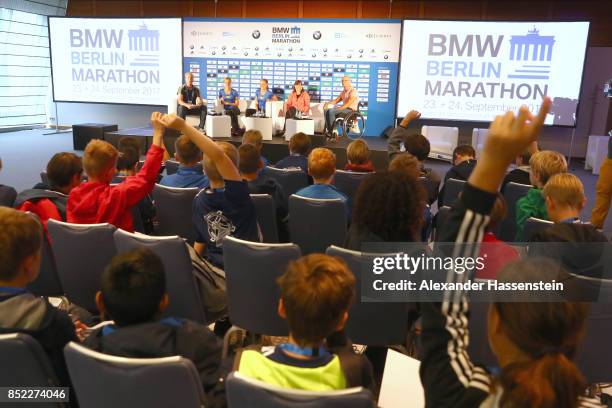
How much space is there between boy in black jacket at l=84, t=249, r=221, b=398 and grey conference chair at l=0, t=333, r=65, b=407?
13 centimetres

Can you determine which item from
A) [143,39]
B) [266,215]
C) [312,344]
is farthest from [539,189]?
[143,39]

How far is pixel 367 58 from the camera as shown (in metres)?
10.7

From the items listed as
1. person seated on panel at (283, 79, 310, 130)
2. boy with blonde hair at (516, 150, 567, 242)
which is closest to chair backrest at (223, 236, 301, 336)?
boy with blonde hair at (516, 150, 567, 242)

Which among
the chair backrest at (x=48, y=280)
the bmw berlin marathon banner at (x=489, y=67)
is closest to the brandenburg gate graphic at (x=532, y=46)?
the bmw berlin marathon banner at (x=489, y=67)

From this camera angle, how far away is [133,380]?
1.26 metres

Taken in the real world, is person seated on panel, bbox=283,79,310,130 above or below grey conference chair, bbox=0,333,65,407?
above

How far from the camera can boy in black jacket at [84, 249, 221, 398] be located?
139 cm

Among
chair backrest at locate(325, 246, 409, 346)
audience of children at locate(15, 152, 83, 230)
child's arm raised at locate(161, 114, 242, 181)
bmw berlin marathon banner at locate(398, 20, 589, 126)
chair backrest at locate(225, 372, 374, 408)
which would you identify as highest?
bmw berlin marathon banner at locate(398, 20, 589, 126)

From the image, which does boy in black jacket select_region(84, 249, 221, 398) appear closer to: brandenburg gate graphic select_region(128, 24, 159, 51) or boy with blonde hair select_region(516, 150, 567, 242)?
boy with blonde hair select_region(516, 150, 567, 242)

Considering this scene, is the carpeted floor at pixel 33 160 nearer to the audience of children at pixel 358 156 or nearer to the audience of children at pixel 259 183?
the audience of children at pixel 358 156

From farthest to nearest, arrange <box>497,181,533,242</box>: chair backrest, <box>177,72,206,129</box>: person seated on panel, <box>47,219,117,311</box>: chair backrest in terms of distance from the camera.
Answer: <box>177,72,206,129</box>: person seated on panel, <box>497,181,533,242</box>: chair backrest, <box>47,219,117,311</box>: chair backrest

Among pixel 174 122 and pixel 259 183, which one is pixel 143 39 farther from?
pixel 174 122

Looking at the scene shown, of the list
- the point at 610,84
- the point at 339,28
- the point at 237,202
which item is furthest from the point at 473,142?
the point at 237,202

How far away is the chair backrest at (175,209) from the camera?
3266 millimetres
